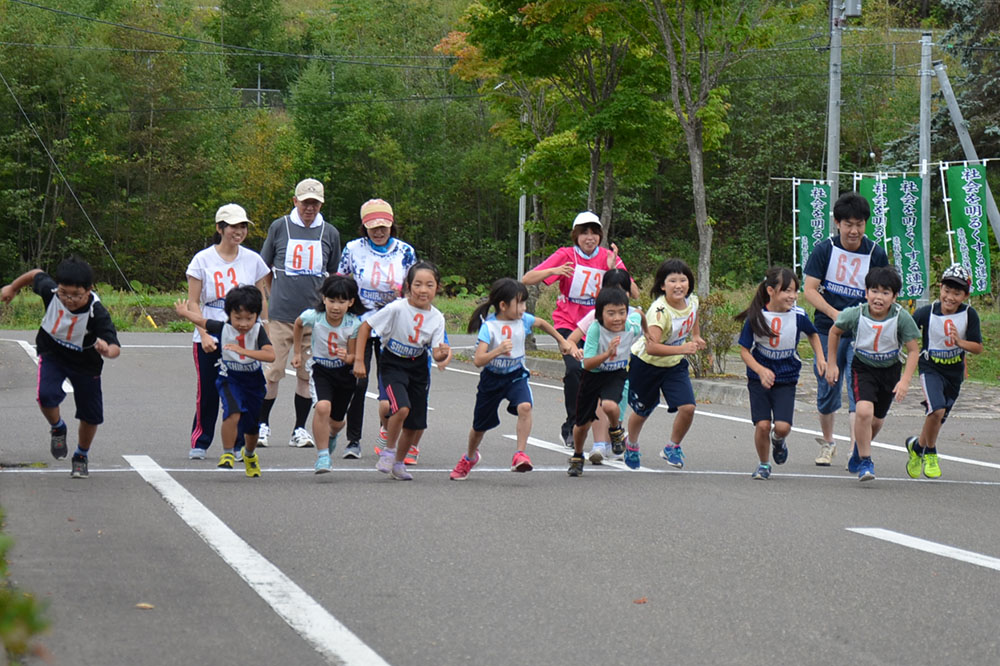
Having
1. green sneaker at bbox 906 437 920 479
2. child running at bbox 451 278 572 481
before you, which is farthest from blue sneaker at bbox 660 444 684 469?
green sneaker at bbox 906 437 920 479

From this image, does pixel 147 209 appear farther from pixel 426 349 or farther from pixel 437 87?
pixel 426 349

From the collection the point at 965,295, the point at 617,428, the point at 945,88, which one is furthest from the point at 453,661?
the point at 945,88

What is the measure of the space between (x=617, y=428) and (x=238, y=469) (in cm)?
280

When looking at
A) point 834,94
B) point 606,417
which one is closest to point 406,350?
point 606,417

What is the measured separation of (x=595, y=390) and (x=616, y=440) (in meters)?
0.57

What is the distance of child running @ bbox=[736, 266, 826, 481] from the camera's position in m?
9.02

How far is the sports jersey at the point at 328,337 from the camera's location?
Answer: 878 cm

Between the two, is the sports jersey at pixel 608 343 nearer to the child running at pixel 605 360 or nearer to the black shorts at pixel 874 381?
the child running at pixel 605 360

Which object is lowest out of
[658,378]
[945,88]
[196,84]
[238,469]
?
[238,469]

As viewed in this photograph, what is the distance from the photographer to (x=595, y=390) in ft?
29.8

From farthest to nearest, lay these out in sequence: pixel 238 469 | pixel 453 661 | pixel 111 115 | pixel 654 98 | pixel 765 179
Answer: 1. pixel 765 179
2. pixel 111 115
3. pixel 654 98
4. pixel 238 469
5. pixel 453 661

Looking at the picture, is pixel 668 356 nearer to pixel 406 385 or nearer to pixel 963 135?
pixel 406 385

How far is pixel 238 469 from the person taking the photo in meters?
8.92

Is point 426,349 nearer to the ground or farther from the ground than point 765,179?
nearer to the ground
